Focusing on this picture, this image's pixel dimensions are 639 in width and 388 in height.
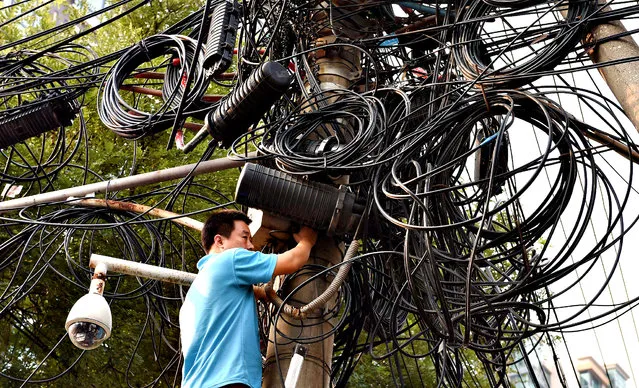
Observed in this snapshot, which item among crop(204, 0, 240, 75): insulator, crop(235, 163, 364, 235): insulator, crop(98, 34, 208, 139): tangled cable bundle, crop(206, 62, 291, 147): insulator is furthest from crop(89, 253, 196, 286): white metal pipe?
crop(204, 0, 240, 75): insulator

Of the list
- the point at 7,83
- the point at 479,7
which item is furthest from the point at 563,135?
the point at 7,83

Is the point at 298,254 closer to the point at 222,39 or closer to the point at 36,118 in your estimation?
the point at 222,39

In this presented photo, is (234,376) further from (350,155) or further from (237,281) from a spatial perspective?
(350,155)

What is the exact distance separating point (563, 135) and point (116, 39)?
7383mm

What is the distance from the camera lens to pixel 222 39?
18.2 ft

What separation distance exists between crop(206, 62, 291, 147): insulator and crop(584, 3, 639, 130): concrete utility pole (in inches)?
66.9

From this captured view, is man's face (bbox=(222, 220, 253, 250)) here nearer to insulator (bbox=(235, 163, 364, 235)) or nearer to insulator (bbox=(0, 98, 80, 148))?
insulator (bbox=(235, 163, 364, 235))

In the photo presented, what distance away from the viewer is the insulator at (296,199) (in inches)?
189

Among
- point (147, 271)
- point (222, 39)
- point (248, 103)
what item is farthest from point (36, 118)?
point (147, 271)

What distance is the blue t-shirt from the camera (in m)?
4.17

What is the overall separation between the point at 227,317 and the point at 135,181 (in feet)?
5.47

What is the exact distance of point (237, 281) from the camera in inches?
175

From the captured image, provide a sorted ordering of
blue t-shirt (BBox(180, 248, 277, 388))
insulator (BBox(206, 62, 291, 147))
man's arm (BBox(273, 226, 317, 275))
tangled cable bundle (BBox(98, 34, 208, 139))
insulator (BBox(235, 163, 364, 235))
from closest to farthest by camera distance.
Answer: blue t-shirt (BBox(180, 248, 277, 388))
man's arm (BBox(273, 226, 317, 275))
insulator (BBox(235, 163, 364, 235))
insulator (BBox(206, 62, 291, 147))
tangled cable bundle (BBox(98, 34, 208, 139))

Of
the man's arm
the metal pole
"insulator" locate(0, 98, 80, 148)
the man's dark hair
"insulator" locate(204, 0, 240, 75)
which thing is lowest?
the man's arm
